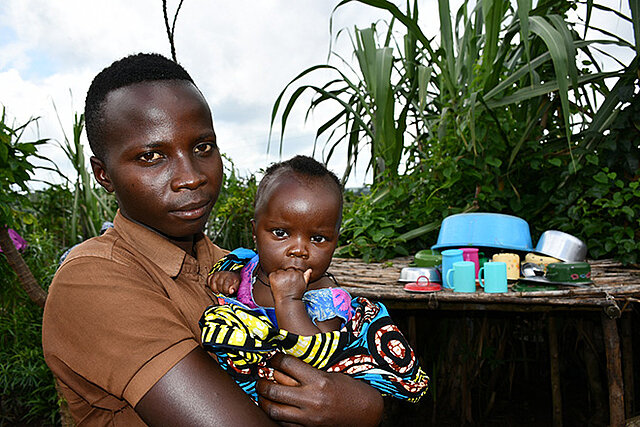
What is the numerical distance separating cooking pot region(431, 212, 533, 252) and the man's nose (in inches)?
85.1

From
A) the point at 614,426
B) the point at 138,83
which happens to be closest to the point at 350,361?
the point at 138,83

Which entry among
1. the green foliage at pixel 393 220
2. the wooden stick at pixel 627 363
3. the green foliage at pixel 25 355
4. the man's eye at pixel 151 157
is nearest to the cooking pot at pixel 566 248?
the green foliage at pixel 393 220

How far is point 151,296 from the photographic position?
946 millimetres

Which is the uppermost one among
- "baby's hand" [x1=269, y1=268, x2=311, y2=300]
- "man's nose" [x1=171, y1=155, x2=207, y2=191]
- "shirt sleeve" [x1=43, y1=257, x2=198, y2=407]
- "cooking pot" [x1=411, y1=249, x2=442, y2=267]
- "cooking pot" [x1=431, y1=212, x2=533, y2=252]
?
"cooking pot" [x1=431, y1=212, x2=533, y2=252]

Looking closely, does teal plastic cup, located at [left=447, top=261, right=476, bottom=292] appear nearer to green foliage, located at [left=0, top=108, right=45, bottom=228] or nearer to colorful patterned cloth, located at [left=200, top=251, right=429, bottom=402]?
colorful patterned cloth, located at [left=200, top=251, right=429, bottom=402]

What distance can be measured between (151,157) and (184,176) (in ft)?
0.26

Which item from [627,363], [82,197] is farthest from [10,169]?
[627,363]

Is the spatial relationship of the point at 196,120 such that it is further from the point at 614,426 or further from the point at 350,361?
the point at 614,426

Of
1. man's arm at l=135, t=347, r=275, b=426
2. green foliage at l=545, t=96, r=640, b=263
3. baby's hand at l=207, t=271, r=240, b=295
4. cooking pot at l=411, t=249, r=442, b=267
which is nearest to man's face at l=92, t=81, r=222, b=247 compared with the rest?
baby's hand at l=207, t=271, r=240, b=295

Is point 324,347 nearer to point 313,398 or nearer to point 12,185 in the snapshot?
point 313,398

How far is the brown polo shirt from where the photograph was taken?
877mm

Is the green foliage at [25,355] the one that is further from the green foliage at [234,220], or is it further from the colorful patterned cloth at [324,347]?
the colorful patterned cloth at [324,347]

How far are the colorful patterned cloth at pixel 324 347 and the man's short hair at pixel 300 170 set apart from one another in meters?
0.35

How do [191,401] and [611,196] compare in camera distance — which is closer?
[191,401]
